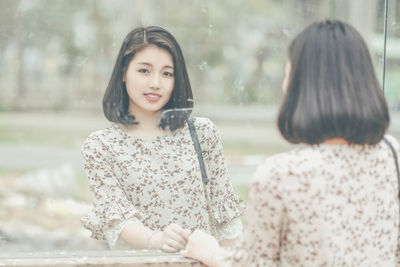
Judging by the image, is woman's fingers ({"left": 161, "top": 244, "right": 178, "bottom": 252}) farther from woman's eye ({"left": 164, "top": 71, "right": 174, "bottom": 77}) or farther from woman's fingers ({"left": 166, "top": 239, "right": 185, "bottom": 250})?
woman's eye ({"left": 164, "top": 71, "right": 174, "bottom": 77})

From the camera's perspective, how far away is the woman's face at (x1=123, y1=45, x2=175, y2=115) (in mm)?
1908

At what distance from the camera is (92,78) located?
3.05 metres

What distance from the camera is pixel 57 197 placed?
5.23 meters

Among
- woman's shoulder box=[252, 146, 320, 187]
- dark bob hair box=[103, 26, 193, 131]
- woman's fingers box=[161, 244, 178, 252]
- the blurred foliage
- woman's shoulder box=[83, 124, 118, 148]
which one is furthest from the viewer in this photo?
the blurred foliage

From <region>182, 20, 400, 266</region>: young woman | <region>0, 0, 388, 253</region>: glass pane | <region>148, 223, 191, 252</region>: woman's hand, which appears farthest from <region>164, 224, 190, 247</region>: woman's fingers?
<region>0, 0, 388, 253</region>: glass pane

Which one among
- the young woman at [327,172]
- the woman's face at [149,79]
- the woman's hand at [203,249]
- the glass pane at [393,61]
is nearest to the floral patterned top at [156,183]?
the woman's face at [149,79]

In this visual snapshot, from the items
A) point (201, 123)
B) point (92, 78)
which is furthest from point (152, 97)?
point (92, 78)

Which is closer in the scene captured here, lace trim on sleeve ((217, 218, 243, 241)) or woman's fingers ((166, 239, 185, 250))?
woman's fingers ((166, 239, 185, 250))

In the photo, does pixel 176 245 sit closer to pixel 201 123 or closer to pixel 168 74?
pixel 201 123

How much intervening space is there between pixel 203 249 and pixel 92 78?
1758mm

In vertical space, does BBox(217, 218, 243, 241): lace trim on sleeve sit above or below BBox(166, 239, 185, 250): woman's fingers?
below

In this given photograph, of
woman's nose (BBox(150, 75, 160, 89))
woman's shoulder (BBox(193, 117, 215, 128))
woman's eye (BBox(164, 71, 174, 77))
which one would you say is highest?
woman's eye (BBox(164, 71, 174, 77))

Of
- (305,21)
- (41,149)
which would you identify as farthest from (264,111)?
(41,149)

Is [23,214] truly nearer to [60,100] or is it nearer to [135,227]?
[60,100]
